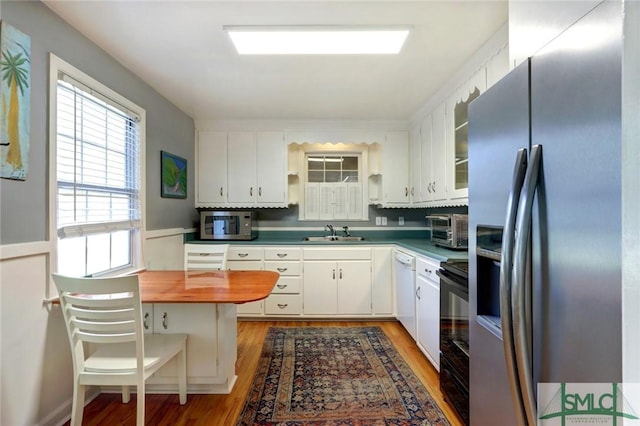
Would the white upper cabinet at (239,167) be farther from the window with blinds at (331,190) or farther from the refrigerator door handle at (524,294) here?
the refrigerator door handle at (524,294)

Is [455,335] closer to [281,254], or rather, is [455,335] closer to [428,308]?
[428,308]

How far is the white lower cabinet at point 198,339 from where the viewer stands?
1.94 m

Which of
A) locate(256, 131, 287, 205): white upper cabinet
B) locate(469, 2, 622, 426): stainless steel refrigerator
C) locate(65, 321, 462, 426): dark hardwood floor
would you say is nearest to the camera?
locate(469, 2, 622, 426): stainless steel refrigerator

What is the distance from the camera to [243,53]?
2061mm

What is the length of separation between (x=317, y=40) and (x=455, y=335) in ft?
6.59

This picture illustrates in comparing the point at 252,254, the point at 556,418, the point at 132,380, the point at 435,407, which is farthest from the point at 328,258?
the point at 556,418

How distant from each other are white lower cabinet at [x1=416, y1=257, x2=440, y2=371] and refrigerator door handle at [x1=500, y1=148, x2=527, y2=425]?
153 cm

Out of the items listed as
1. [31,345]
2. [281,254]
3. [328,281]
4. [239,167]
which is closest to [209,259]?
[281,254]

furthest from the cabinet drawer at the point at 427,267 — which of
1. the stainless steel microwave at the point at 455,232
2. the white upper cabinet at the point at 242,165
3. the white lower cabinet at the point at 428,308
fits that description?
the white upper cabinet at the point at 242,165

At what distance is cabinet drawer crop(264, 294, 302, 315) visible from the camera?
3.34 m

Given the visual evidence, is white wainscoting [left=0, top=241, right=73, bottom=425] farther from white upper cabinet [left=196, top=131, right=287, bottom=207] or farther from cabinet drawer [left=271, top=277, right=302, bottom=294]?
white upper cabinet [left=196, top=131, right=287, bottom=207]

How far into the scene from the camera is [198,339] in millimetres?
1959

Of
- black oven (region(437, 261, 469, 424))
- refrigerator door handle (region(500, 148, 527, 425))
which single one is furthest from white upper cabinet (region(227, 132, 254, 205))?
refrigerator door handle (region(500, 148, 527, 425))

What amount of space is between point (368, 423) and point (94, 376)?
1.50 metres
